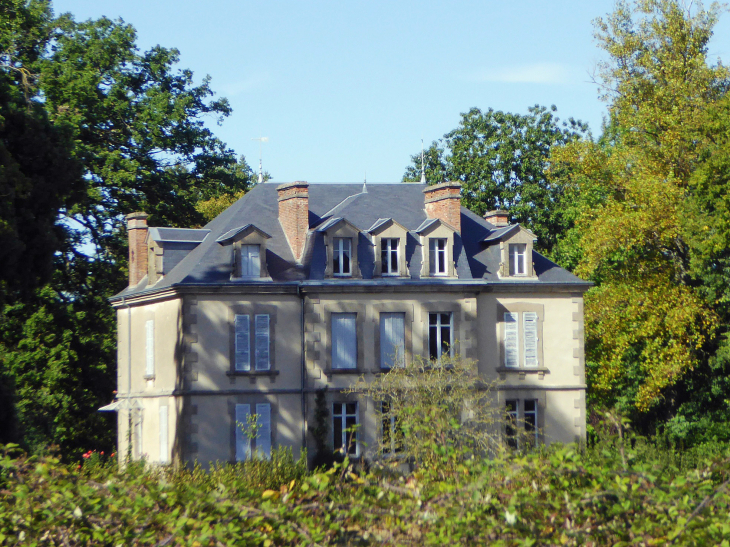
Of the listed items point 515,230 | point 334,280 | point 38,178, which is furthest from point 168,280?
point 515,230

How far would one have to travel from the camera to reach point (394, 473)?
6953 mm

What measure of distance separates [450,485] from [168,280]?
86.9 feet

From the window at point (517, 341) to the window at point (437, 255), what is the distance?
8.58ft

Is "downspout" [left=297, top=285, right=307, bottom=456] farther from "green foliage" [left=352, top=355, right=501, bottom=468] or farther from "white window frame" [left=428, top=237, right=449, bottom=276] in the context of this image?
"white window frame" [left=428, top=237, right=449, bottom=276]

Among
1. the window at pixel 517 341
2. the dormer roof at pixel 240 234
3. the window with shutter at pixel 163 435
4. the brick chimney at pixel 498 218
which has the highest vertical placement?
the brick chimney at pixel 498 218

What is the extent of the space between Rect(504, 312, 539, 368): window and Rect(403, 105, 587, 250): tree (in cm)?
1685

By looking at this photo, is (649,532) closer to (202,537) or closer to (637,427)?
(202,537)

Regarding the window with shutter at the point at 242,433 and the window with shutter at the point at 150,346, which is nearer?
the window with shutter at the point at 242,433

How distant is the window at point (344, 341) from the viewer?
30.5 meters

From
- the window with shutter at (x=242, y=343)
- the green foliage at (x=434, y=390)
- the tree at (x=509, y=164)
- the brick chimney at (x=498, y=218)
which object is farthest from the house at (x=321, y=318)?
the tree at (x=509, y=164)

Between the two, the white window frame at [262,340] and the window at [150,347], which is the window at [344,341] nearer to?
the white window frame at [262,340]

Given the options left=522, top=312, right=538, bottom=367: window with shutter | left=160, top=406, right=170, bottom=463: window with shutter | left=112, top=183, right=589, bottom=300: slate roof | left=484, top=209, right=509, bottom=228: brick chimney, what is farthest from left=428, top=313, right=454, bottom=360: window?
left=160, top=406, right=170, bottom=463: window with shutter

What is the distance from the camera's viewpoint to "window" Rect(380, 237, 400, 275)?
31.1 meters

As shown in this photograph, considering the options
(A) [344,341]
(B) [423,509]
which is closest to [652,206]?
(A) [344,341]
